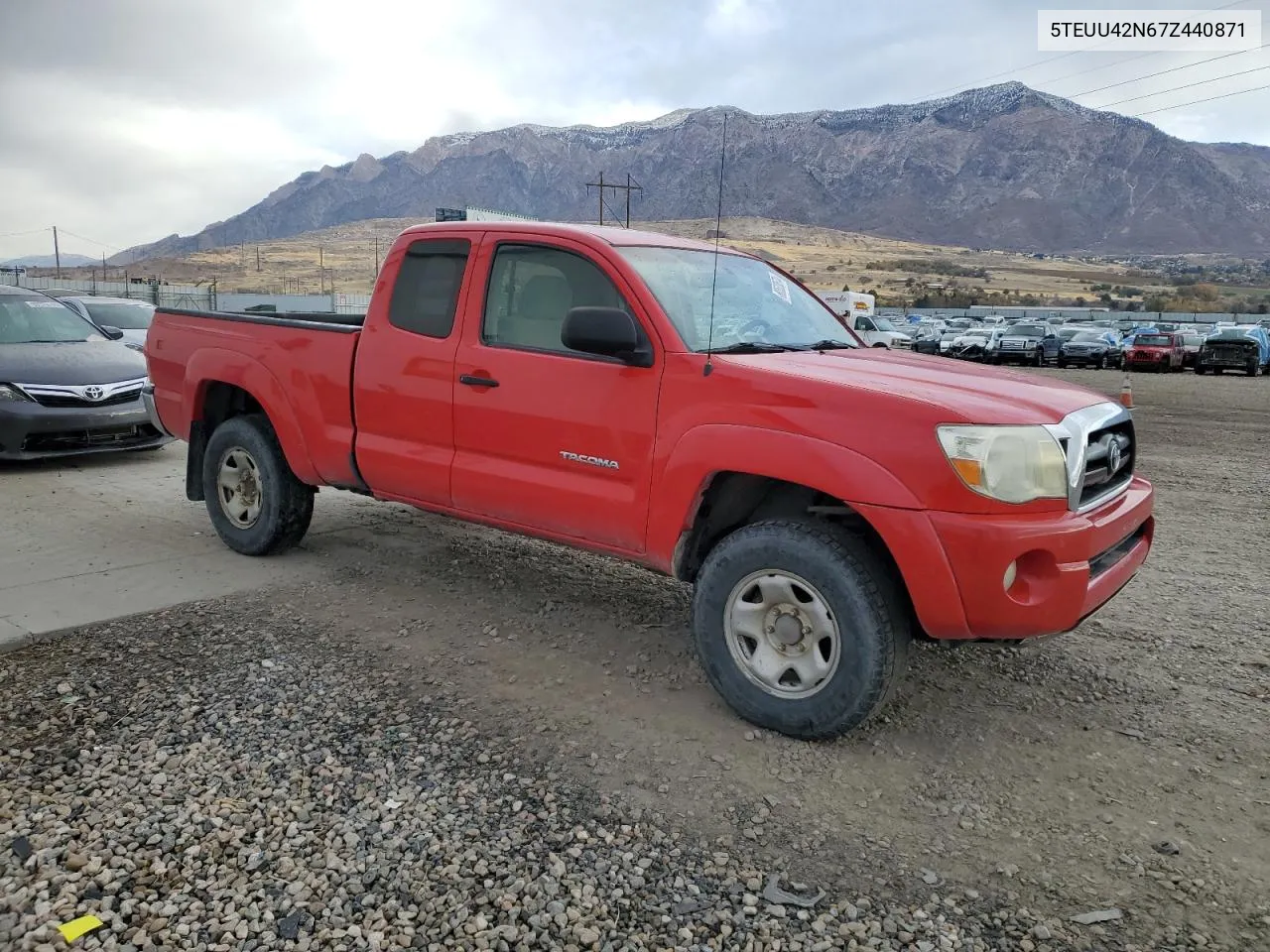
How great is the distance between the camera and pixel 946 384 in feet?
11.5

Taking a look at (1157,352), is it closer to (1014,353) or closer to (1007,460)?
(1014,353)

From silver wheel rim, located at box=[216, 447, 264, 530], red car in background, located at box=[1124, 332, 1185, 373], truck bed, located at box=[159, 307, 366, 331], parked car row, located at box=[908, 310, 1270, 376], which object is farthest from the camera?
red car in background, located at box=[1124, 332, 1185, 373]

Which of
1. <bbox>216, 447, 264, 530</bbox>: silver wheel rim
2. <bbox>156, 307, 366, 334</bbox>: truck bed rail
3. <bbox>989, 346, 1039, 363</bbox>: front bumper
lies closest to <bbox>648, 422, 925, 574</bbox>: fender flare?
<bbox>156, 307, 366, 334</bbox>: truck bed rail

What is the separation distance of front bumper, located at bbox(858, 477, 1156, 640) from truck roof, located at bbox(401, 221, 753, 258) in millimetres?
1825

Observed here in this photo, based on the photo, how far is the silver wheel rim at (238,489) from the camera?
556cm

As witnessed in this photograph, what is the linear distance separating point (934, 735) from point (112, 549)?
16.1ft

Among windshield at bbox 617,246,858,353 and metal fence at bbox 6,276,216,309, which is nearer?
windshield at bbox 617,246,858,353

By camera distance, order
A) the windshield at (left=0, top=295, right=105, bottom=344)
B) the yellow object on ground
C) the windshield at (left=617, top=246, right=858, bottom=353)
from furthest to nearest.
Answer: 1. the windshield at (left=0, top=295, right=105, bottom=344)
2. the windshield at (left=617, top=246, right=858, bottom=353)
3. the yellow object on ground

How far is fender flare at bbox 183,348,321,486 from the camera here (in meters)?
5.09

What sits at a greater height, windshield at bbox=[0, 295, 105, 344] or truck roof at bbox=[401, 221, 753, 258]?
truck roof at bbox=[401, 221, 753, 258]

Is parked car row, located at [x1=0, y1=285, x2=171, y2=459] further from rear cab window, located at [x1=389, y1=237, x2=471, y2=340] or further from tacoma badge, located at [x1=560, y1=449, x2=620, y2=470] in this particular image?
tacoma badge, located at [x1=560, y1=449, x2=620, y2=470]

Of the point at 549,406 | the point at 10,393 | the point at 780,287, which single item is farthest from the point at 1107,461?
the point at 10,393

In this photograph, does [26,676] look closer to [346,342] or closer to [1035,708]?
[346,342]

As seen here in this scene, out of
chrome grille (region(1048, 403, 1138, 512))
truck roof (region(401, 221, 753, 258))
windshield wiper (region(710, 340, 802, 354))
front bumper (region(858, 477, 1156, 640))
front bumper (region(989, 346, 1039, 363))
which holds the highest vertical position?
truck roof (region(401, 221, 753, 258))
